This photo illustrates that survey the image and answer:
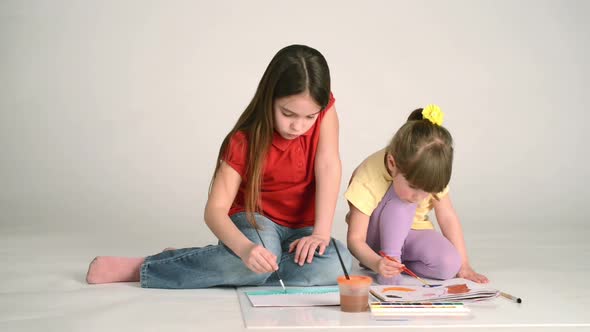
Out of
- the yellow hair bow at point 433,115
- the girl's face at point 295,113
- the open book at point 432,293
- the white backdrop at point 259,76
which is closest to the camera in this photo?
the open book at point 432,293

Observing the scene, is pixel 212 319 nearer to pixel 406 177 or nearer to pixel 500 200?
pixel 406 177

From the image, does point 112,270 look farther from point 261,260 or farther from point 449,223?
point 449,223

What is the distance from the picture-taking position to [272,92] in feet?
9.82

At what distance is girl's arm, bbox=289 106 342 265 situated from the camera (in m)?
3.08

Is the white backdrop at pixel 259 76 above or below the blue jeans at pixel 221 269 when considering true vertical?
above

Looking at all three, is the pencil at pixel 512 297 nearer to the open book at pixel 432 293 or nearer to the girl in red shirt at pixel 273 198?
the open book at pixel 432 293

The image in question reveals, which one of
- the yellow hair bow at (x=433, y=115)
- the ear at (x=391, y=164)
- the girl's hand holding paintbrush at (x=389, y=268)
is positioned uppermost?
the yellow hair bow at (x=433, y=115)

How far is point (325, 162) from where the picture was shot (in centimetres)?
323

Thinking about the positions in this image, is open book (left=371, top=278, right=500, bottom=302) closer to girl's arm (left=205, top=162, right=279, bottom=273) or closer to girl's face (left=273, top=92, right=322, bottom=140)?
girl's arm (left=205, top=162, right=279, bottom=273)

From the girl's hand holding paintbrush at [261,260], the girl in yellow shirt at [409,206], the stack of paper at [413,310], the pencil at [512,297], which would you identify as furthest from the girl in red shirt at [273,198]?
the pencil at [512,297]

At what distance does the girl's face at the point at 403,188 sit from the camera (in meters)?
3.17

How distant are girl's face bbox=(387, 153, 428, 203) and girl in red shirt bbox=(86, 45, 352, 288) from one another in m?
0.19

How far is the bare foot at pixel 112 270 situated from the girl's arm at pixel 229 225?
0.32 metres

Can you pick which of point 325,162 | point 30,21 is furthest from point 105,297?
point 30,21
